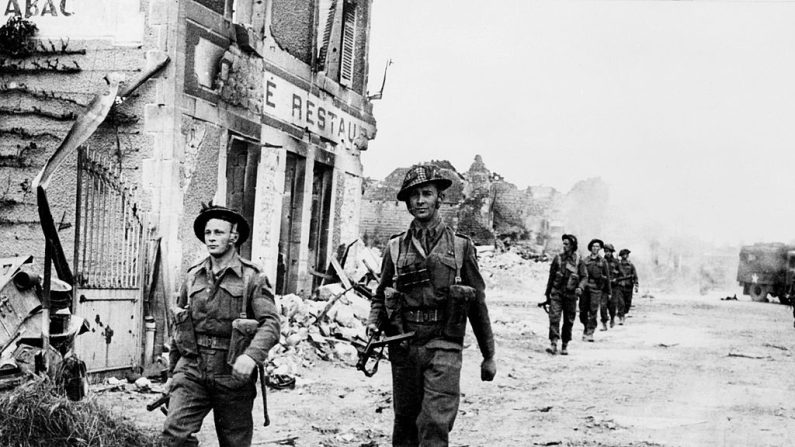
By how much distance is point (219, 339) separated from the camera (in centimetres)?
454

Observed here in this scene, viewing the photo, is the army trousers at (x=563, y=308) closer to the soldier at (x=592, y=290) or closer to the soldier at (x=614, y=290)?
the soldier at (x=592, y=290)

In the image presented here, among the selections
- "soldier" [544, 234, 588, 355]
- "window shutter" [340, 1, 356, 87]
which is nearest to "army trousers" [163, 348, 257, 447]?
"soldier" [544, 234, 588, 355]

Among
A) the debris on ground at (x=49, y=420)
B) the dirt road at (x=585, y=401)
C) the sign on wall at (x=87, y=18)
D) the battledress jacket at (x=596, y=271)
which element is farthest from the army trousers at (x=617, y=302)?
the debris on ground at (x=49, y=420)

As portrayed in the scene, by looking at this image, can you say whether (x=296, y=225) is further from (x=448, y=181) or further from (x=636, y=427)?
(x=448, y=181)

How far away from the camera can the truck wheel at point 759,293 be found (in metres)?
36.6

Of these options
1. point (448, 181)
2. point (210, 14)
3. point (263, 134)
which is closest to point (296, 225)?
point (263, 134)

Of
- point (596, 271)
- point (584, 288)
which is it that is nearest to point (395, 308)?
point (584, 288)

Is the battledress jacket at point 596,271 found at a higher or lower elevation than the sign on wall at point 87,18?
lower

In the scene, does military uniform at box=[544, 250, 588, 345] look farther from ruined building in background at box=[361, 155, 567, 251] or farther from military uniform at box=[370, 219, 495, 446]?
ruined building in background at box=[361, 155, 567, 251]

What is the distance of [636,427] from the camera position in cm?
759

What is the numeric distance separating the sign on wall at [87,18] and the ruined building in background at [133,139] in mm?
13

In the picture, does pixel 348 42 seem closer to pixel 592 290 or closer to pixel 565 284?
pixel 565 284

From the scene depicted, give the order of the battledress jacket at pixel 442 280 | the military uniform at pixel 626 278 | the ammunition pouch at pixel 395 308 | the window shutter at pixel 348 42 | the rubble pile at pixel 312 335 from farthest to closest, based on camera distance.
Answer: the military uniform at pixel 626 278 → the window shutter at pixel 348 42 → the rubble pile at pixel 312 335 → the ammunition pouch at pixel 395 308 → the battledress jacket at pixel 442 280

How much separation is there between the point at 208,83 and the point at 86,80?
153 cm
